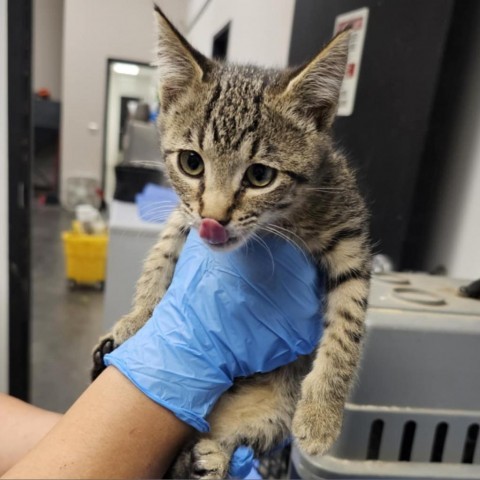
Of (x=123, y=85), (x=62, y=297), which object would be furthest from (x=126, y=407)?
(x=123, y=85)

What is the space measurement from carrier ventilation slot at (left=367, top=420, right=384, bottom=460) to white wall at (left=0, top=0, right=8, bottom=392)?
1.27 metres

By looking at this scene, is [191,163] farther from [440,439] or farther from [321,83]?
[440,439]

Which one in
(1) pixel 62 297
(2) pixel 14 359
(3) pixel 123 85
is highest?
(3) pixel 123 85

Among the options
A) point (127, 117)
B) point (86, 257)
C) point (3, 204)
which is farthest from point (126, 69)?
point (3, 204)

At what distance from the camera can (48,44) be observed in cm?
314

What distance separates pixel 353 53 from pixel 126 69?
2.48m

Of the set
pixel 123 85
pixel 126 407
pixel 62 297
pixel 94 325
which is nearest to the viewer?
pixel 126 407

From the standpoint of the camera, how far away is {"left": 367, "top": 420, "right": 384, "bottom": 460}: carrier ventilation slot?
81 cm

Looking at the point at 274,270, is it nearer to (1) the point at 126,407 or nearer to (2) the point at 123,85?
(1) the point at 126,407

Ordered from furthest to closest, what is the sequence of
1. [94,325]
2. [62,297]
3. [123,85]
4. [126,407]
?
1. [123,85]
2. [62,297]
3. [94,325]
4. [126,407]

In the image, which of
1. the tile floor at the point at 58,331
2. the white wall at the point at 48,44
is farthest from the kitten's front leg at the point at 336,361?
the white wall at the point at 48,44

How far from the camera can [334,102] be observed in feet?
2.45

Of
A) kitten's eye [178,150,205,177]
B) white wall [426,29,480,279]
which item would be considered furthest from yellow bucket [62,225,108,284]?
kitten's eye [178,150,205,177]

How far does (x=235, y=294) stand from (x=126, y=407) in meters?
0.26
